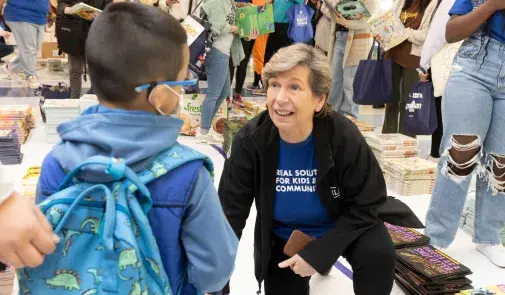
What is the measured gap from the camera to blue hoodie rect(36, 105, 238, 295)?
105 centimetres

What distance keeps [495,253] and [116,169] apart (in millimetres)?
2621

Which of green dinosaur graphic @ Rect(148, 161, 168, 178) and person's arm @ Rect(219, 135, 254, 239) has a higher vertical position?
green dinosaur graphic @ Rect(148, 161, 168, 178)

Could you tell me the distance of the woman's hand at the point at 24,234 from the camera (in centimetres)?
91

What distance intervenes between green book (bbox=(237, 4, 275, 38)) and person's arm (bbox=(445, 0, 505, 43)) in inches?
110

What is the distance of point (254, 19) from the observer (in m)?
5.15

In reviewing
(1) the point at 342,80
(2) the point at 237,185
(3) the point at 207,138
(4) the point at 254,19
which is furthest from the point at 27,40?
(2) the point at 237,185

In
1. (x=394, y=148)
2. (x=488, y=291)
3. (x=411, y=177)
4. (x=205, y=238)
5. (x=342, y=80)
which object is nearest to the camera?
(x=205, y=238)

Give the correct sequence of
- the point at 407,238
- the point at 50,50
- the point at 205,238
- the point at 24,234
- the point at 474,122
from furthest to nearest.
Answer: the point at 50,50
the point at 407,238
the point at 474,122
the point at 205,238
the point at 24,234

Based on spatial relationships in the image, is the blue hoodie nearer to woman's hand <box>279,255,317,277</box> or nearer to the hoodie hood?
the hoodie hood

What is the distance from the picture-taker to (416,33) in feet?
14.4

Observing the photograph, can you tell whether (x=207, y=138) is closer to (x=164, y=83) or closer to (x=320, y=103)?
(x=320, y=103)

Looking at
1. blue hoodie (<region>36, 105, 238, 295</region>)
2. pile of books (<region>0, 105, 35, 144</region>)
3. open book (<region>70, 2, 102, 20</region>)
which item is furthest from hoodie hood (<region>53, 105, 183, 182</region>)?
open book (<region>70, 2, 102, 20</region>)

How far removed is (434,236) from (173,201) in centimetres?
224

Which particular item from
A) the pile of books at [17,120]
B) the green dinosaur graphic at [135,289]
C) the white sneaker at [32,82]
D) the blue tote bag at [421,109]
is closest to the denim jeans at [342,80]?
the blue tote bag at [421,109]
